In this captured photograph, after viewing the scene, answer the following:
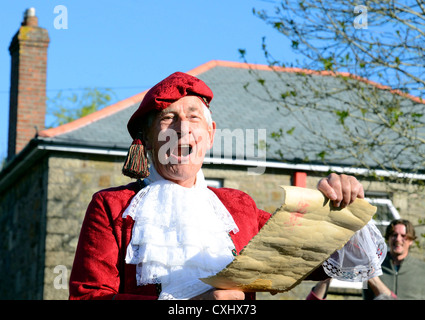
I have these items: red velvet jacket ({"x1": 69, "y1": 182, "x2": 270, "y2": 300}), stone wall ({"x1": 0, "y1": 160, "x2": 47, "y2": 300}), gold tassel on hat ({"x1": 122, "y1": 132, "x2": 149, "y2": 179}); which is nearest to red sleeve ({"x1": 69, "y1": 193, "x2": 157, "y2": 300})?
red velvet jacket ({"x1": 69, "y1": 182, "x2": 270, "y2": 300})

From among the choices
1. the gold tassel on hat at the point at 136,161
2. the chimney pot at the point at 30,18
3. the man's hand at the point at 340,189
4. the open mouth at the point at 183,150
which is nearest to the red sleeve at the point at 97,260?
the gold tassel on hat at the point at 136,161

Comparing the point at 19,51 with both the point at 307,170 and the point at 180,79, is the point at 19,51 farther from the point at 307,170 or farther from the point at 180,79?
the point at 180,79

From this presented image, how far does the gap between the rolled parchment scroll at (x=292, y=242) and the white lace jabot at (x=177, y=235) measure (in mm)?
230

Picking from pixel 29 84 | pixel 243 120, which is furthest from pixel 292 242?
pixel 29 84

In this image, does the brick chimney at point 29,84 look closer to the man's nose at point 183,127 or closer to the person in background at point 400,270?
the person in background at point 400,270

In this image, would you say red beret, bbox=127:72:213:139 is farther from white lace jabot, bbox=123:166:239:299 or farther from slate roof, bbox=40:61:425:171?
slate roof, bbox=40:61:425:171

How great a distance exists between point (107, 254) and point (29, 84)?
45.0 feet

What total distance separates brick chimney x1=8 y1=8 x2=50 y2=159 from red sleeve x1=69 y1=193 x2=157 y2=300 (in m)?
13.4

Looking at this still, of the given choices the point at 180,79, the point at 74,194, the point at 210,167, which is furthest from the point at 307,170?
the point at 180,79

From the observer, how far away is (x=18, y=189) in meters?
15.0

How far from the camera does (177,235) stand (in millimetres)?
2557

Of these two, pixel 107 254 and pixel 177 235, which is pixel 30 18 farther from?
pixel 107 254

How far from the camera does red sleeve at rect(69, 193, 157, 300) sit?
2338 mm

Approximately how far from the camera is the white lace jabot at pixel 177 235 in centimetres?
243
